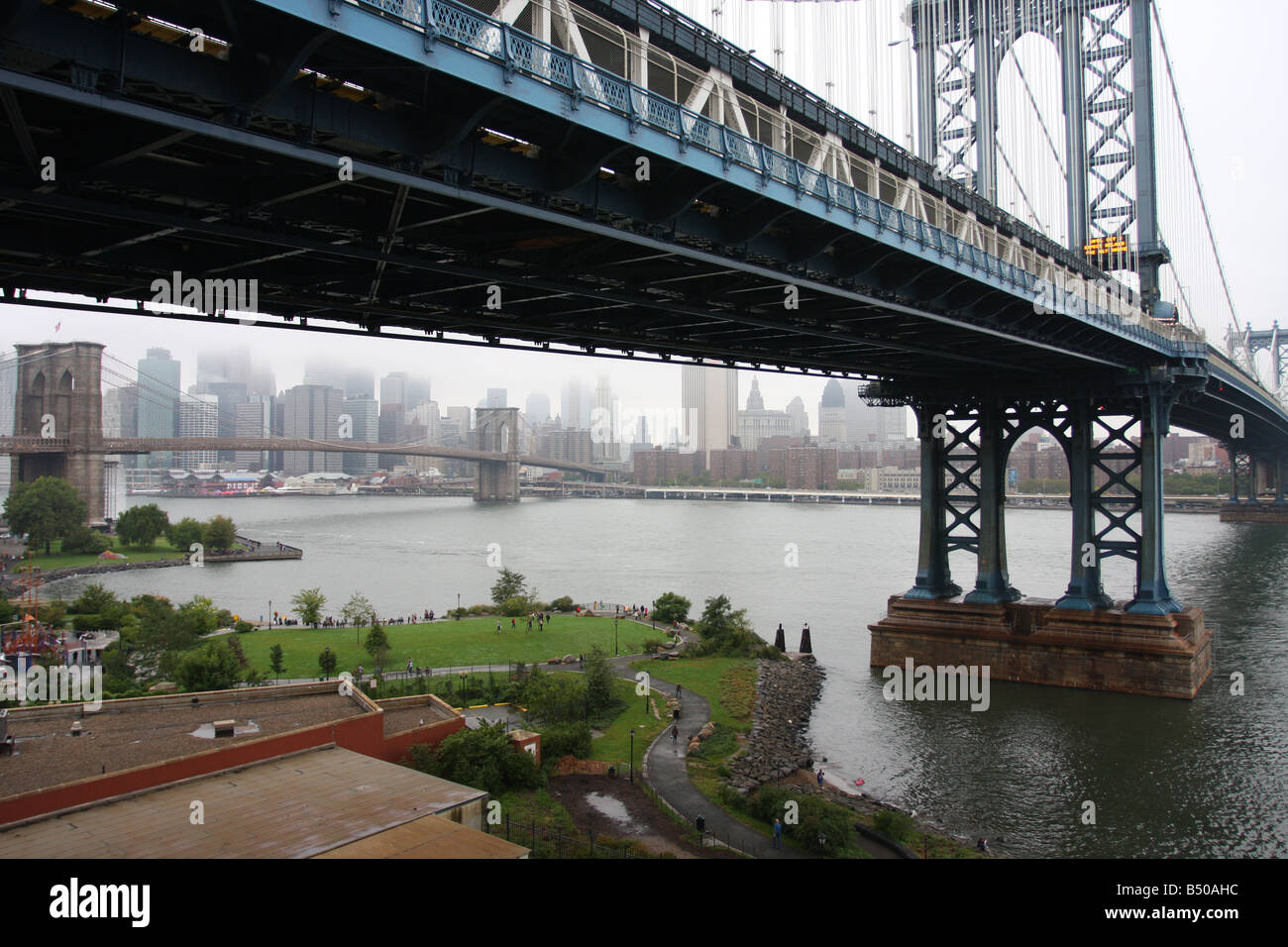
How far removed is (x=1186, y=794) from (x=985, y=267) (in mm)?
10254

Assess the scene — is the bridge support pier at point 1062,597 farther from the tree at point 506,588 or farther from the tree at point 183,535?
the tree at point 183,535

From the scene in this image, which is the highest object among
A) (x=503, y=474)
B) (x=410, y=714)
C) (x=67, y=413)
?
(x=67, y=413)

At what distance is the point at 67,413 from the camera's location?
227ft

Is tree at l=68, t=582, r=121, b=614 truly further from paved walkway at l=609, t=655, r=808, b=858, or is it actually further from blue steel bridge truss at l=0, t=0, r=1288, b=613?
blue steel bridge truss at l=0, t=0, r=1288, b=613

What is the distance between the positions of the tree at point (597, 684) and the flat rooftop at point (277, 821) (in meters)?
7.72

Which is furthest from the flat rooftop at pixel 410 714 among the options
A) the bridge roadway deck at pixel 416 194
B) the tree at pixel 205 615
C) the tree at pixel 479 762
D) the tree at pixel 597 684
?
the tree at pixel 205 615

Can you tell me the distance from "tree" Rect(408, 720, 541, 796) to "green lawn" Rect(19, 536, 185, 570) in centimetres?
4576

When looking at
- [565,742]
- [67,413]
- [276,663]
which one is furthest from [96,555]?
[565,742]

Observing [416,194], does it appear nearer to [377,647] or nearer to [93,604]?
[377,647]

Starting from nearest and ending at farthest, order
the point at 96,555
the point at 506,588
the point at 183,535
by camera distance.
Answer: the point at 506,588
the point at 96,555
the point at 183,535

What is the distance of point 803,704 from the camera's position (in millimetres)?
23016

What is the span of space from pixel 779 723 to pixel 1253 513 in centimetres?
8554

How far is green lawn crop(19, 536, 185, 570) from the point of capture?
52969 millimetres
